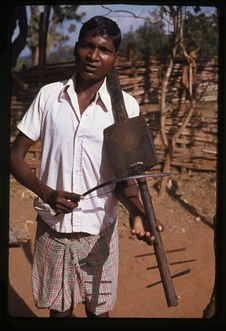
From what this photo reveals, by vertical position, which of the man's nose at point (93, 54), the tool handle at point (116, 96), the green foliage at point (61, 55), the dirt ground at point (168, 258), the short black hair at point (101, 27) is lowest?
the dirt ground at point (168, 258)

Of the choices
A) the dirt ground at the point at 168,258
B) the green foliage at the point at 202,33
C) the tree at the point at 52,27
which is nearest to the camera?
the dirt ground at the point at 168,258

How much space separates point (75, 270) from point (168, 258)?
1.95m

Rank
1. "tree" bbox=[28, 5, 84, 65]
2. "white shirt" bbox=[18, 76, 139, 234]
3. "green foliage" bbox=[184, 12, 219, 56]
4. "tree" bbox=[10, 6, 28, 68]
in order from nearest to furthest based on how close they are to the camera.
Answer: "white shirt" bbox=[18, 76, 139, 234] → "tree" bbox=[10, 6, 28, 68] → "green foliage" bbox=[184, 12, 219, 56] → "tree" bbox=[28, 5, 84, 65]

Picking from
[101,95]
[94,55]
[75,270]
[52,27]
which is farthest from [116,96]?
[52,27]

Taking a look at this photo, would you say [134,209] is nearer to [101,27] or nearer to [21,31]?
[101,27]

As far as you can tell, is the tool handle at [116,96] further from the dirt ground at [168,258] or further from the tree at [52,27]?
the tree at [52,27]

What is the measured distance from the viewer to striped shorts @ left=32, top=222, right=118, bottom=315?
1.49 m

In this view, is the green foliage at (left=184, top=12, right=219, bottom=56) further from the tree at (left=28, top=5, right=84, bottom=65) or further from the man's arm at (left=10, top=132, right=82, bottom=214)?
the tree at (left=28, top=5, right=84, bottom=65)

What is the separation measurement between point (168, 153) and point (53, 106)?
3.12 m

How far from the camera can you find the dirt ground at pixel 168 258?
8.51ft

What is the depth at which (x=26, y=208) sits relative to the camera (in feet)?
13.8

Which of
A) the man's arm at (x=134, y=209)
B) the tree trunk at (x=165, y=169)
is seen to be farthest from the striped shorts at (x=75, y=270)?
the tree trunk at (x=165, y=169)

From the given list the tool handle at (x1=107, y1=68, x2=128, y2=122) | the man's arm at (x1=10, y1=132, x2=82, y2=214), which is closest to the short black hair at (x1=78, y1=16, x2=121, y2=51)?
the tool handle at (x1=107, y1=68, x2=128, y2=122)
